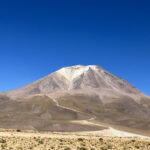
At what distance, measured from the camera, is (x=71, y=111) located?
177750 millimetres

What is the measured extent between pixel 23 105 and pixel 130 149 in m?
173

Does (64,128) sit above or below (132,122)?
below

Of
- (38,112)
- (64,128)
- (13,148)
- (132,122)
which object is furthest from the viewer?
(38,112)

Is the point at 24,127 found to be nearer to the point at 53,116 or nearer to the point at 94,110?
the point at 53,116

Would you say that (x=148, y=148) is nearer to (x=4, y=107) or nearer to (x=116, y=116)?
(x=116, y=116)

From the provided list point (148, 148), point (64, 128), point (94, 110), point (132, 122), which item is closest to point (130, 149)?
point (148, 148)

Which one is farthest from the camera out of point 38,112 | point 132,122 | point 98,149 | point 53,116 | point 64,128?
point 38,112

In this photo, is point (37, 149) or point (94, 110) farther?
point (94, 110)

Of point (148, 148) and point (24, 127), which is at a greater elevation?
point (24, 127)

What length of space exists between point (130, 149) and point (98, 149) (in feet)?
14.4

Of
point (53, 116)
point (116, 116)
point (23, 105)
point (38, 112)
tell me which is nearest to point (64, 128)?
point (53, 116)

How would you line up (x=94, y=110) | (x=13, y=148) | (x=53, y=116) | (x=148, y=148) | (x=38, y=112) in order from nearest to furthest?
(x=13, y=148) → (x=148, y=148) → (x=53, y=116) → (x=38, y=112) → (x=94, y=110)

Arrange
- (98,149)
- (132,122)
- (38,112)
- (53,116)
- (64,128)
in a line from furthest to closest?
(38,112) < (53,116) < (132,122) < (64,128) < (98,149)

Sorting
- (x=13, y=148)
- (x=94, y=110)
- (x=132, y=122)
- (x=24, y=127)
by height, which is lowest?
(x=13, y=148)
